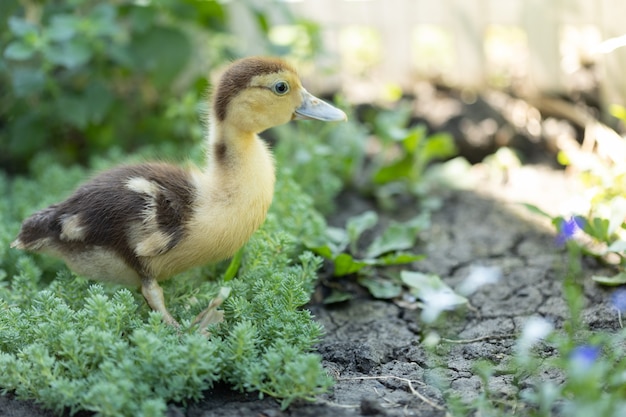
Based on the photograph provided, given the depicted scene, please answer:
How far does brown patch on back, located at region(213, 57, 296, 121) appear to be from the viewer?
328cm

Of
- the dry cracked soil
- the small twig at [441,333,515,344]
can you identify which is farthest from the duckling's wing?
the small twig at [441,333,515,344]

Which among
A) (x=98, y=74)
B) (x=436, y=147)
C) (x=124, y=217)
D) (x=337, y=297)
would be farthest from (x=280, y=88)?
(x=98, y=74)

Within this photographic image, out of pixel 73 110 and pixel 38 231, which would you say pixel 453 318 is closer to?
pixel 38 231

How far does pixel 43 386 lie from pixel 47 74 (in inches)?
111

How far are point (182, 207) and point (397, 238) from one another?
4.98 feet

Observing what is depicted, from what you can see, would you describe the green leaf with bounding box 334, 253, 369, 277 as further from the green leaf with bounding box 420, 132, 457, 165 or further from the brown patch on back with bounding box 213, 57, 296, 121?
the green leaf with bounding box 420, 132, 457, 165

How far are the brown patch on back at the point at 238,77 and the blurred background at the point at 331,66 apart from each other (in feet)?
5.07

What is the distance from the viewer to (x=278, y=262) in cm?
351

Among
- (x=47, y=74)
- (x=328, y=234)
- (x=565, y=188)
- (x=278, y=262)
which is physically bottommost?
(x=565, y=188)

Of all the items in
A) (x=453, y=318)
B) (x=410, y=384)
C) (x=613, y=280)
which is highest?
(x=410, y=384)

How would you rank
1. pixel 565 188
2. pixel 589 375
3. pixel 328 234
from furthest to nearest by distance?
pixel 565 188 < pixel 328 234 < pixel 589 375

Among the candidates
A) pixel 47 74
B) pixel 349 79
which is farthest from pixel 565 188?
pixel 47 74

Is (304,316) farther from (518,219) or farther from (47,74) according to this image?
(47,74)

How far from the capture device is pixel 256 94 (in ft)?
10.9
